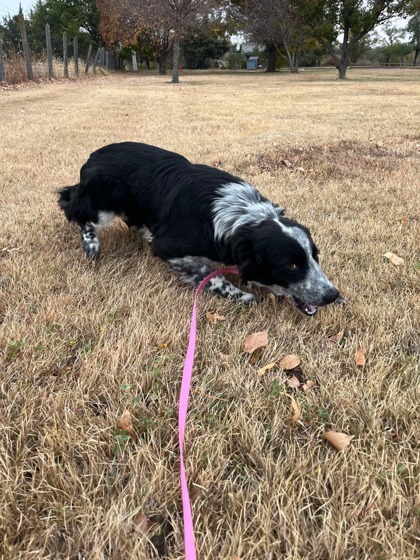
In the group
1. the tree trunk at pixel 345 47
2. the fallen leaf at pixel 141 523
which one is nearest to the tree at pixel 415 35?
the tree trunk at pixel 345 47

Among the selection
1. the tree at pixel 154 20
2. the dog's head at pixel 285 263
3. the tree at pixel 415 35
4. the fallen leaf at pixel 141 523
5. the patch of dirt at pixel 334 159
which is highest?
the tree at pixel 415 35

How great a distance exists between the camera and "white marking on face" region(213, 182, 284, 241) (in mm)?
2949

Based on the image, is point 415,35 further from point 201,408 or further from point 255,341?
point 201,408

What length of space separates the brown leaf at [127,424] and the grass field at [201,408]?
29mm

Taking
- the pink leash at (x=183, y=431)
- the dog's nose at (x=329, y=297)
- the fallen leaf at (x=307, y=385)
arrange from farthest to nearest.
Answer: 1. the dog's nose at (x=329, y=297)
2. the fallen leaf at (x=307, y=385)
3. the pink leash at (x=183, y=431)

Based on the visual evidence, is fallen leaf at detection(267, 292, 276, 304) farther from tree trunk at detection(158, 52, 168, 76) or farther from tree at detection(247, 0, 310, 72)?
tree trunk at detection(158, 52, 168, 76)

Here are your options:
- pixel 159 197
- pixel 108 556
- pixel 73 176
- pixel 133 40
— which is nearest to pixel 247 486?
pixel 108 556

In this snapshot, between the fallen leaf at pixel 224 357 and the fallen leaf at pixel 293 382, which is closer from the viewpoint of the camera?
the fallen leaf at pixel 293 382

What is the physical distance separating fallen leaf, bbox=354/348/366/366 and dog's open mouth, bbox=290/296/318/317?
0.47 m

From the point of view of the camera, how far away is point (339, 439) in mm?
1688

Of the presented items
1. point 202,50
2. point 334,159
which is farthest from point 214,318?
point 202,50

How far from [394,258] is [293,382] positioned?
185cm

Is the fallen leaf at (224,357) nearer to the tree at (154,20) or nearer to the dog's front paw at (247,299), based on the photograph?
the dog's front paw at (247,299)

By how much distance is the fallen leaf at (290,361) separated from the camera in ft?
7.14
